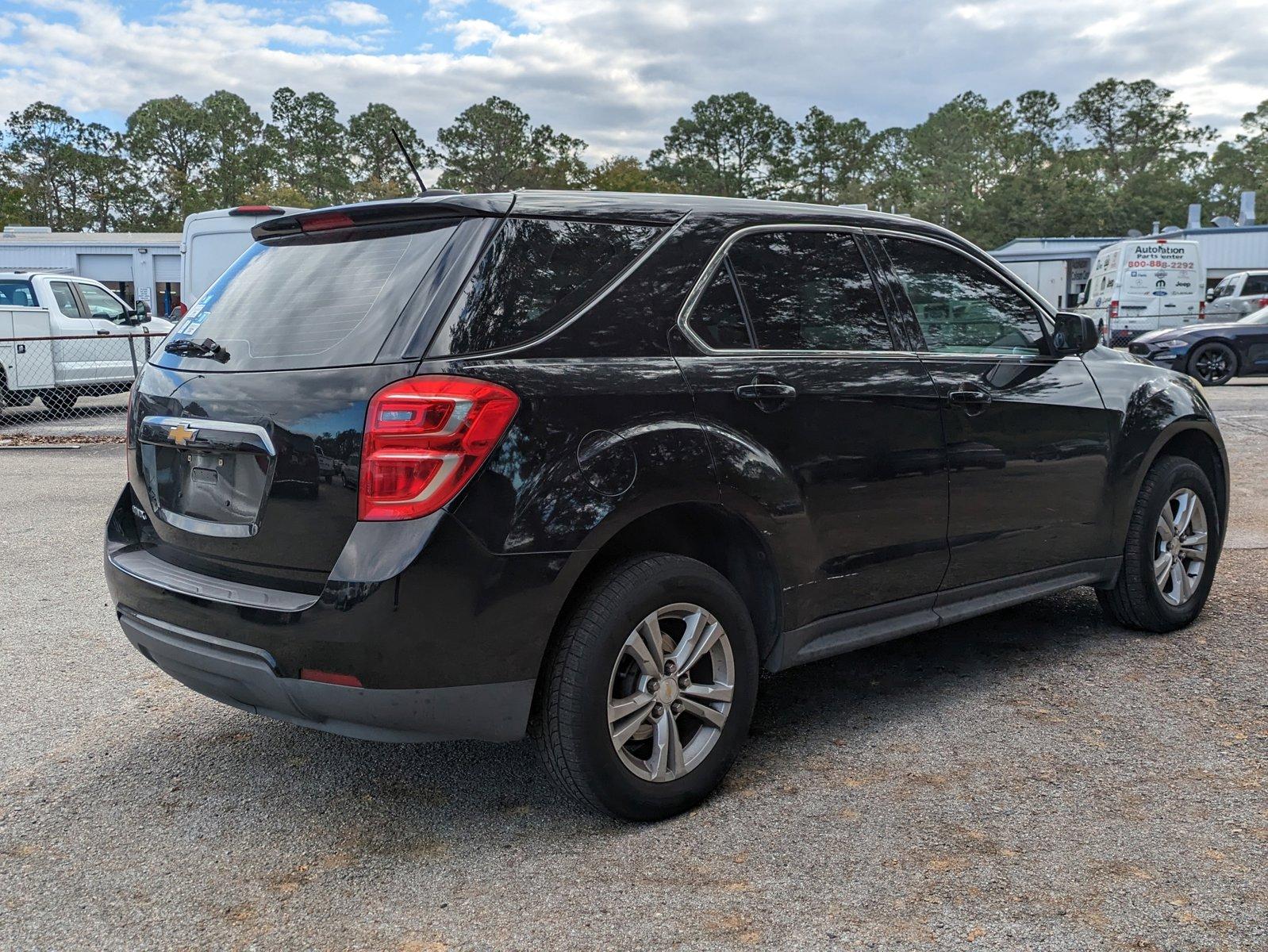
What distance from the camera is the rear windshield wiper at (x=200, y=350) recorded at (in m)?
3.35

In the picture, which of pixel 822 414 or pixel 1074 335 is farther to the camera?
pixel 1074 335

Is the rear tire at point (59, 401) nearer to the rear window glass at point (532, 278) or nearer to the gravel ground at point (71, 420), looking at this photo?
the gravel ground at point (71, 420)

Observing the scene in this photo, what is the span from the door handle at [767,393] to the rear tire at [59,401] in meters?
14.7

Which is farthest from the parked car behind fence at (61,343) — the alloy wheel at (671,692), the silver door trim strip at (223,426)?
the alloy wheel at (671,692)

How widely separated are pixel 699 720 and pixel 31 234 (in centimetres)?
5430

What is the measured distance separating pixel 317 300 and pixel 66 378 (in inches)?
552

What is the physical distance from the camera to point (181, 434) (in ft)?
10.7

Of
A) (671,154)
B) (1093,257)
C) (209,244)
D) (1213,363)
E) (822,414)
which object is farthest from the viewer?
(671,154)

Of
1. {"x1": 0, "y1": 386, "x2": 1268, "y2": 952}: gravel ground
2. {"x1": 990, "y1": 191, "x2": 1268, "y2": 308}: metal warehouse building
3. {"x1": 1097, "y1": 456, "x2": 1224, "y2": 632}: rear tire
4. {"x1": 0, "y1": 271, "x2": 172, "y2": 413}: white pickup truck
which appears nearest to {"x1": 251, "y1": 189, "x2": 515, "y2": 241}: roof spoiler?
{"x1": 0, "y1": 386, "x2": 1268, "y2": 952}: gravel ground

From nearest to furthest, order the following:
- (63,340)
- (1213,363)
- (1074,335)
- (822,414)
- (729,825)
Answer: (729,825)
(822,414)
(1074,335)
(63,340)
(1213,363)

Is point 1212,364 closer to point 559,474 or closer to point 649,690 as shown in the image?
point 649,690

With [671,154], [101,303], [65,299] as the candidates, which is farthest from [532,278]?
[671,154]

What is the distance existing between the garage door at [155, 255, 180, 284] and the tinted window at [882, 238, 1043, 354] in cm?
4695

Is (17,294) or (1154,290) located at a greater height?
(17,294)
